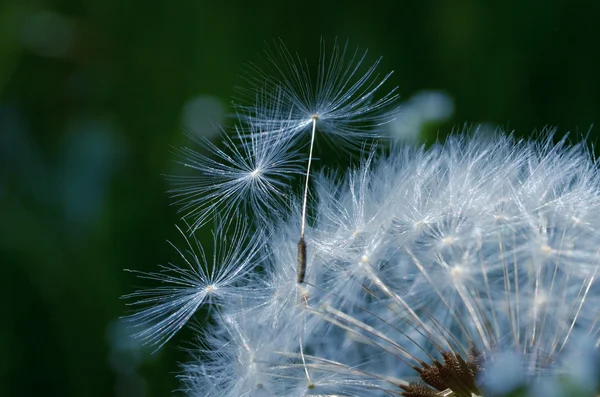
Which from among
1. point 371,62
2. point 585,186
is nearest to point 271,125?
point 585,186

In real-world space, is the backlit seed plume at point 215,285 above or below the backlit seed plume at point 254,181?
below

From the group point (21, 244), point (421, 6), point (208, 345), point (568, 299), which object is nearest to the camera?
point (568, 299)

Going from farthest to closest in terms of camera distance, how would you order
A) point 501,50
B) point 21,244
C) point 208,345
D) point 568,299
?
point 501,50, point 21,244, point 208,345, point 568,299

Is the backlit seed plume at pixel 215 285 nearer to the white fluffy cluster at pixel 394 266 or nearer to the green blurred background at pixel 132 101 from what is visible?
the white fluffy cluster at pixel 394 266

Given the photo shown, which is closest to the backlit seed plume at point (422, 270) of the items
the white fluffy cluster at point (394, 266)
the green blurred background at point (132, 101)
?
the white fluffy cluster at point (394, 266)

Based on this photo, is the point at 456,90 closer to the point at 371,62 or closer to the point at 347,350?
the point at 371,62

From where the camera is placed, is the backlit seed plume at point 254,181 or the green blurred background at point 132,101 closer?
the backlit seed plume at point 254,181
